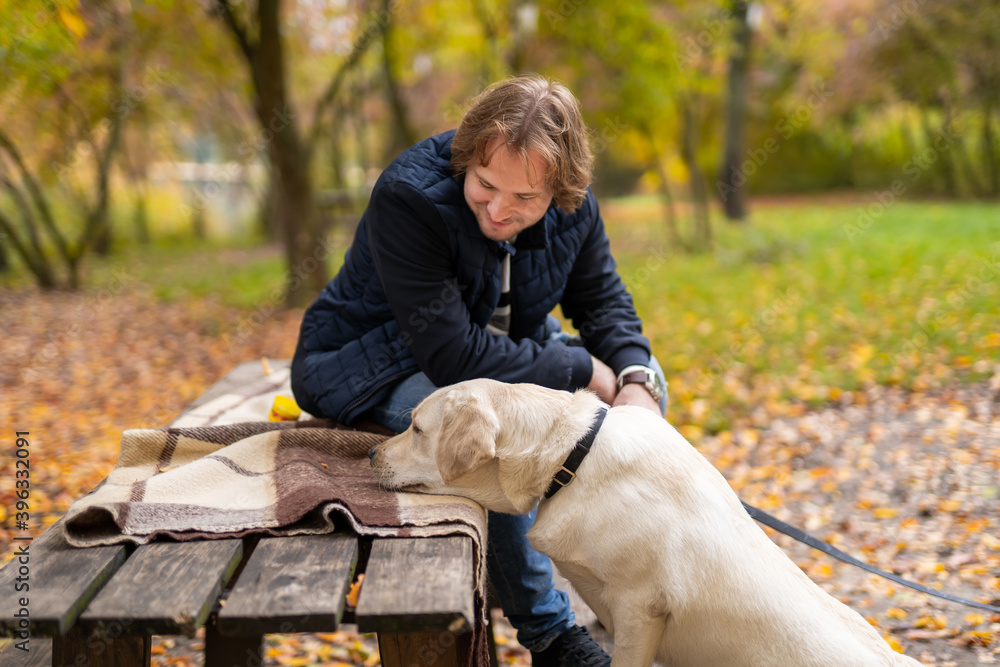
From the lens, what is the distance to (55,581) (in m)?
1.86

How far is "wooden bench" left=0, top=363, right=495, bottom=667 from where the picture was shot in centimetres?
173

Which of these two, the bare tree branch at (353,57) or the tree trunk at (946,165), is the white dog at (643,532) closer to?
the bare tree branch at (353,57)

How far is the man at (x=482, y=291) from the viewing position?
264 cm

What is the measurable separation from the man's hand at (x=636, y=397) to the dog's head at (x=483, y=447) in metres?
0.53

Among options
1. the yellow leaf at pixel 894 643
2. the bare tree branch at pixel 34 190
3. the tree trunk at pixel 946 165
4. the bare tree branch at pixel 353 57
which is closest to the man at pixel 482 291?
the yellow leaf at pixel 894 643

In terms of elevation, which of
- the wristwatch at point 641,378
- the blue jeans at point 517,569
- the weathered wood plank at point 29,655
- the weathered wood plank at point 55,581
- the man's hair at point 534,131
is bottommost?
the weathered wood plank at point 29,655

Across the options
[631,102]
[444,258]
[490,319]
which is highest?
[631,102]

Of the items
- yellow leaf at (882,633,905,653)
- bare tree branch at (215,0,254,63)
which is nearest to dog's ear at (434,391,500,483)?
yellow leaf at (882,633,905,653)

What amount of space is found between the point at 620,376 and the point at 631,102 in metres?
10.8

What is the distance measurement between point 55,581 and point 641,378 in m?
2.25

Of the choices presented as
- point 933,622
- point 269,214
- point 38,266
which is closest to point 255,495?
point 933,622

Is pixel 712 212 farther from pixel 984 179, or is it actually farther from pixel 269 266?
pixel 269 266

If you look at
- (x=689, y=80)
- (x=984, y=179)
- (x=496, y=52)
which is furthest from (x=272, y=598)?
(x=984, y=179)

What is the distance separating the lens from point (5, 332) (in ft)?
29.0
